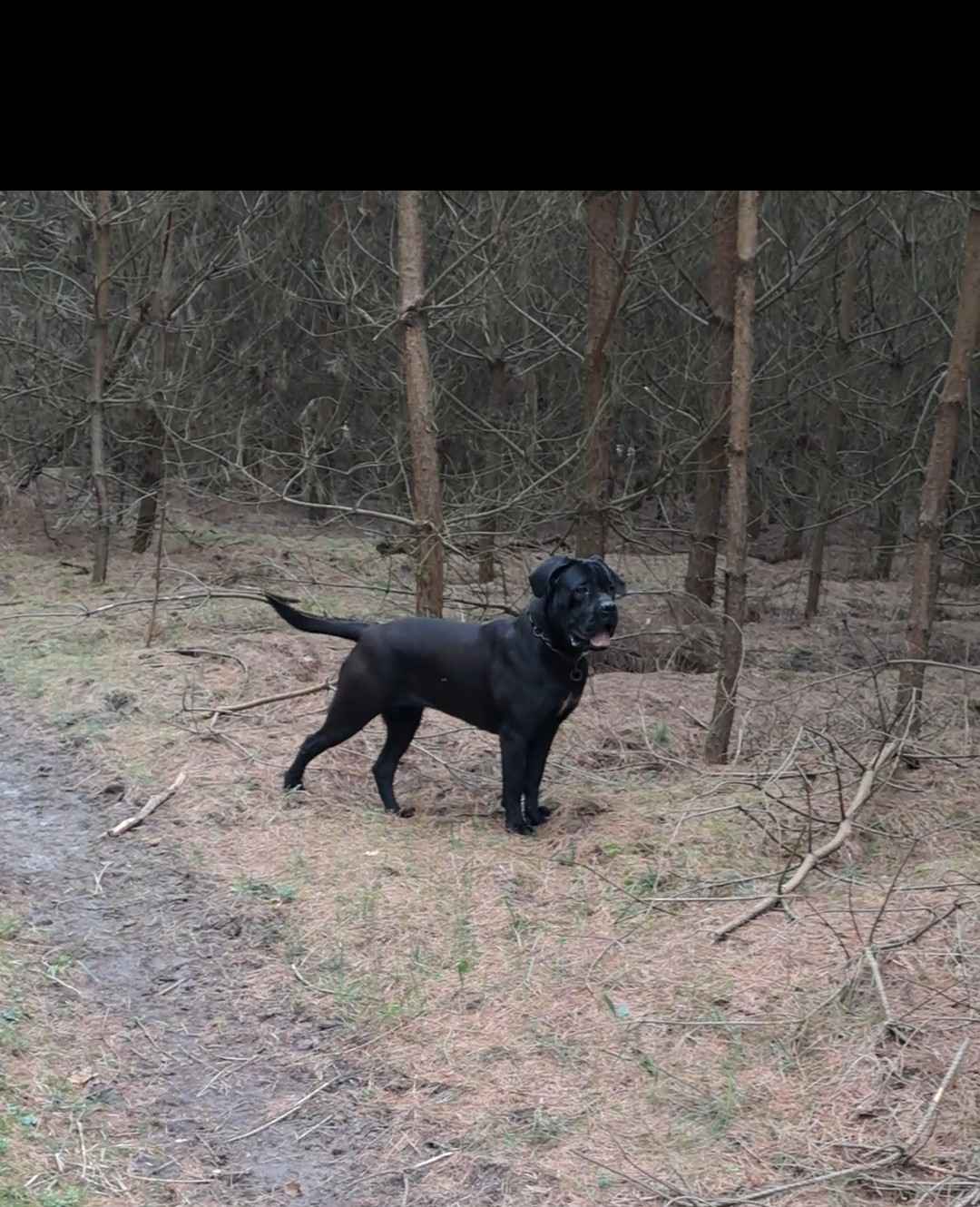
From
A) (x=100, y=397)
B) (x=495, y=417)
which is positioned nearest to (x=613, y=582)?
(x=495, y=417)

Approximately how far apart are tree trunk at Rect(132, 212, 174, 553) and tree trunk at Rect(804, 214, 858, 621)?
719 cm

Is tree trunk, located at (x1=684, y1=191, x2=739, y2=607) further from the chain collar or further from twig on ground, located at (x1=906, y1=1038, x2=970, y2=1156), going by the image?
twig on ground, located at (x1=906, y1=1038, x2=970, y2=1156)

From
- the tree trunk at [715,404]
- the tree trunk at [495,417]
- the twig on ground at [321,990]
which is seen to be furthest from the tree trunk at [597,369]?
the twig on ground at [321,990]

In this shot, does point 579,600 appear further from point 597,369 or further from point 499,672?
point 597,369

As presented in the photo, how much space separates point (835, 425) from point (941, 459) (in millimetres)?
6705

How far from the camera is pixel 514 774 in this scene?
722 centimetres

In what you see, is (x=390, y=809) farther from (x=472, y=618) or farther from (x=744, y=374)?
(x=472, y=618)

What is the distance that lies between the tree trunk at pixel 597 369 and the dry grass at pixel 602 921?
138cm

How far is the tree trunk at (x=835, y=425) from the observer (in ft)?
46.4

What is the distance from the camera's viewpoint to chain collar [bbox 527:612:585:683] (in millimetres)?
7059

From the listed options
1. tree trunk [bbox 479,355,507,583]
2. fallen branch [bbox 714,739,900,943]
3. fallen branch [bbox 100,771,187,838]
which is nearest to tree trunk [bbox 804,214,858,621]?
tree trunk [bbox 479,355,507,583]

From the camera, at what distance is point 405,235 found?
933 centimetres
